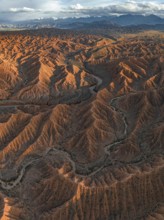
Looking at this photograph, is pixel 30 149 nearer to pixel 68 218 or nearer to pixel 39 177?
pixel 39 177

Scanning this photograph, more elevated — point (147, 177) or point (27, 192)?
point (147, 177)

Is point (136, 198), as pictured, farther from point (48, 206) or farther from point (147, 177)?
point (48, 206)

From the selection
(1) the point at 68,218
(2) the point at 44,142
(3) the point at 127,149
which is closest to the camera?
(1) the point at 68,218

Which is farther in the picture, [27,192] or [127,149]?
[127,149]

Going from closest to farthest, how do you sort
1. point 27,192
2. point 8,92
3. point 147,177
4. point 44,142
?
point 147,177
point 27,192
point 44,142
point 8,92

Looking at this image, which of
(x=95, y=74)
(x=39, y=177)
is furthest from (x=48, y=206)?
(x=95, y=74)

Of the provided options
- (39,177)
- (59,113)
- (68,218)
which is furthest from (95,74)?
(68,218)
